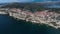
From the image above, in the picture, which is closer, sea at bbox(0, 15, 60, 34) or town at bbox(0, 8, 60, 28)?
sea at bbox(0, 15, 60, 34)

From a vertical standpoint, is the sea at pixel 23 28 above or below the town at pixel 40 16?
below

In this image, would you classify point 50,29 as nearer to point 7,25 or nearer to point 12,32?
point 12,32

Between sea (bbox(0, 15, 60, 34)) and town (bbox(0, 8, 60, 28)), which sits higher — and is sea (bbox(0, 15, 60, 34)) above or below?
below

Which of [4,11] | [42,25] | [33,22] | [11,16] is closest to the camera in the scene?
[42,25]

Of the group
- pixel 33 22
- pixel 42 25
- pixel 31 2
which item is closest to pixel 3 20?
pixel 33 22

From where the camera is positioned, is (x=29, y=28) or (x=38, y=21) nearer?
(x=29, y=28)

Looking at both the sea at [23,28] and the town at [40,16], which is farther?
the town at [40,16]
